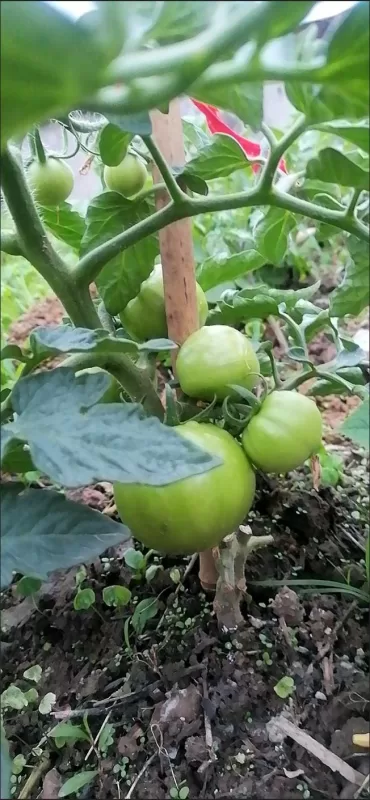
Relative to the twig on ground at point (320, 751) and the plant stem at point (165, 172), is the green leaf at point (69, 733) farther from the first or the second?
the plant stem at point (165, 172)

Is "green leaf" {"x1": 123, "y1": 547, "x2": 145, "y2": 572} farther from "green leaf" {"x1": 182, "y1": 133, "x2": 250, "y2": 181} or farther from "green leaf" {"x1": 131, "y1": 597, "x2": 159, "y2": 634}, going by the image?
"green leaf" {"x1": 182, "y1": 133, "x2": 250, "y2": 181}

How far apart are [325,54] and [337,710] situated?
626 mm

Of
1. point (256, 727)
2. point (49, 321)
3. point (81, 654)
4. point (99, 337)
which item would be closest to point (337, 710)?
point (256, 727)

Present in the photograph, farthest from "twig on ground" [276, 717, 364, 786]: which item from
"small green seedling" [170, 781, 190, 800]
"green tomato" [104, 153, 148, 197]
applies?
"green tomato" [104, 153, 148, 197]

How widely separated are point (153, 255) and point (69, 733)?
21.4 inches

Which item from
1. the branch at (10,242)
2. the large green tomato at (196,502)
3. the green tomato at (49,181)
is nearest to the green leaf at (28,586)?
the large green tomato at (196,502)

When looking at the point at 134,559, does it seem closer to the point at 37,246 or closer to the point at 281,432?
the point at 281,432

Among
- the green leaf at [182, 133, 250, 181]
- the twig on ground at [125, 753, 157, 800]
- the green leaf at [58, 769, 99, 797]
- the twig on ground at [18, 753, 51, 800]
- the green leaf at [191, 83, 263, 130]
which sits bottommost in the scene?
the twig on ground at [18, 753, 51, 800]

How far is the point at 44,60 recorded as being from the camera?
0.39 m

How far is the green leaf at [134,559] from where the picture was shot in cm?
97

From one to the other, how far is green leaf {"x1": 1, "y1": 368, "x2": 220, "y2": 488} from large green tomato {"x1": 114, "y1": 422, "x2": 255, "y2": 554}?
0.15 meters

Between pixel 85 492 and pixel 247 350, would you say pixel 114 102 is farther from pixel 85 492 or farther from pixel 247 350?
pixel 85 492

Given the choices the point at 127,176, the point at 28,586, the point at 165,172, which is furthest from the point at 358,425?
the point at 127,176

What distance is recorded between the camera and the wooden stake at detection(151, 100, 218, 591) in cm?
77
